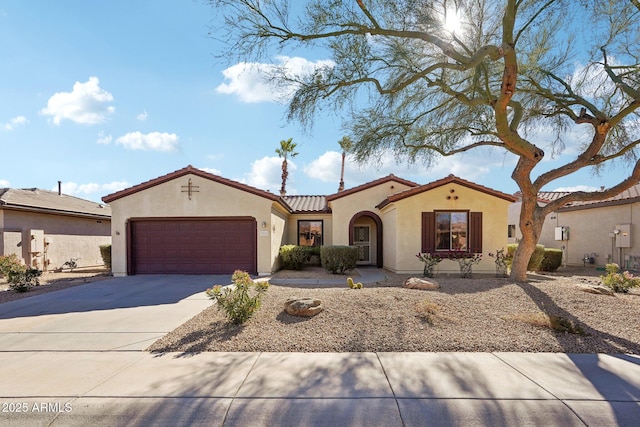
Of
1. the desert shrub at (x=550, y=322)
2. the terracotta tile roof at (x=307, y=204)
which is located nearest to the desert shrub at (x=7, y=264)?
the terracotta tile roof at (x=307, y=204)

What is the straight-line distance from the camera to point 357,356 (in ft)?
16.6

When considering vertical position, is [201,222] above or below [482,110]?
below

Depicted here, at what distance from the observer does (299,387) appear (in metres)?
4.05

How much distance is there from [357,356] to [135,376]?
314 cm

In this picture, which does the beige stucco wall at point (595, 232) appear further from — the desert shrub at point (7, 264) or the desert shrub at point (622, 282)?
the desert shrub at point (7, 264)

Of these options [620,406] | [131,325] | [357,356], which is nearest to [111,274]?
[131,325]

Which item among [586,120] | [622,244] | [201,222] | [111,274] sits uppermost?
[586,120]

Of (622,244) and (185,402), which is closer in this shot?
(185,402)

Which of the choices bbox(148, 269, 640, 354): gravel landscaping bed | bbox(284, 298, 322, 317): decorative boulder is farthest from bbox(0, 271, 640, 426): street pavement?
bbox(284, 298, 322, 317): decorative boulder

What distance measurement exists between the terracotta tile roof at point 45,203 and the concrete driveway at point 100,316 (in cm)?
673

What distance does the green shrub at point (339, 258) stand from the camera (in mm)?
13586

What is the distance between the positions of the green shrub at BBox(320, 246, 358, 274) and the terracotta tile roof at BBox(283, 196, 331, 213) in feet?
13.8

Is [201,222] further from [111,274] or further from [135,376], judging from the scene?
[135,376]

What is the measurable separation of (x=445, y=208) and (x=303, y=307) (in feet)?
29.5
